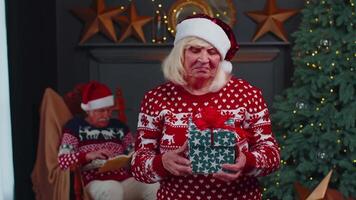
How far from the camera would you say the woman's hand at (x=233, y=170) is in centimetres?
160

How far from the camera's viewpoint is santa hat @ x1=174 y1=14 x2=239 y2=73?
68.7 inches

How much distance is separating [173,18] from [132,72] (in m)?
0.64

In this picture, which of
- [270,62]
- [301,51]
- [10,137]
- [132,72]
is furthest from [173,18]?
[10,137]

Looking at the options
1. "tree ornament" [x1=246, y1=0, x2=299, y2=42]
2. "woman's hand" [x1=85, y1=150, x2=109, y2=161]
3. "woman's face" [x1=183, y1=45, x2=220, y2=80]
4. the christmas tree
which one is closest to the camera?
"woman's face" [x1=183, y1=45, x2=220, y2=80]

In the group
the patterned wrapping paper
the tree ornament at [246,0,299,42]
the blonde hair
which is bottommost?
the patterned wrapping paper

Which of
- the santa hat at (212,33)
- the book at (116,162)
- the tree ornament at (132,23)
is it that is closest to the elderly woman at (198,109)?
the santa hat at (212,33)

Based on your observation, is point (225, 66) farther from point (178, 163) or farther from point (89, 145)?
point (89, 145)

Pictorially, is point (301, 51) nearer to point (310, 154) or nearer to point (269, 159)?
point (310, 154)

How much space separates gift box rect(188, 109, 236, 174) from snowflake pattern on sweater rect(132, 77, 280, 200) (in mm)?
119

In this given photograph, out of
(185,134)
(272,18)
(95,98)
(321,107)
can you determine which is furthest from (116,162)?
(272,18)

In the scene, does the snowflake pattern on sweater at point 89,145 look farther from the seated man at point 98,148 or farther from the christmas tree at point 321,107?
the christmas tree at point 321,107

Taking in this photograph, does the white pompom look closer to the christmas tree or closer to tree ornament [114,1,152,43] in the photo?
the christmas tree

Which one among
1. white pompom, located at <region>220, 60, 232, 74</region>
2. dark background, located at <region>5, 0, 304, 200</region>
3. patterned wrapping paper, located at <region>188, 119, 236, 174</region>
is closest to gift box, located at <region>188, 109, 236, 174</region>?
patterned wrapping paper, located at <region>188, 119, 236, 174</region>

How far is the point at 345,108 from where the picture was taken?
11.5 ft
